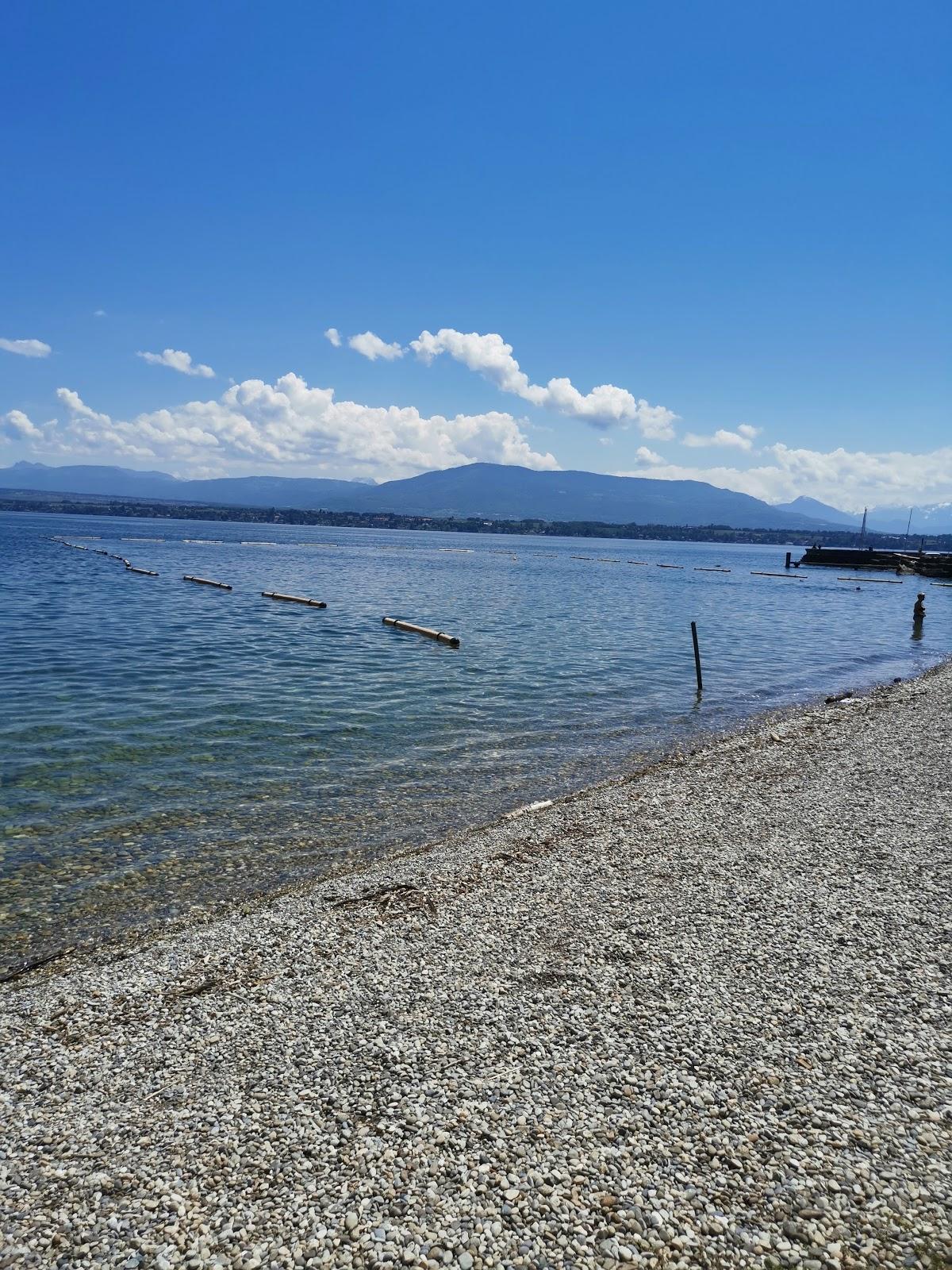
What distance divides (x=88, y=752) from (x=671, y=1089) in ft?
49.7

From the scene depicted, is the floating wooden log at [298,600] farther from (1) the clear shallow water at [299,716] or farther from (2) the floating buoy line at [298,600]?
(1) the clear shallow water at [299,716]

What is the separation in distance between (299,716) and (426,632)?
15242mm

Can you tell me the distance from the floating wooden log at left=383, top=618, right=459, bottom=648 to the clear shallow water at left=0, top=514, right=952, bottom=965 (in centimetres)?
66

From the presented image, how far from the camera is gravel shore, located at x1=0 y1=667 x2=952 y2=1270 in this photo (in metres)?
4.71

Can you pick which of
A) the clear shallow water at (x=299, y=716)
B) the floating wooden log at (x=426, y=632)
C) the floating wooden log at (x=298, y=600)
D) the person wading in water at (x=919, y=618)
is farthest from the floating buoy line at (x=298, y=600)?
the person wading in water at (x=919, y=618)

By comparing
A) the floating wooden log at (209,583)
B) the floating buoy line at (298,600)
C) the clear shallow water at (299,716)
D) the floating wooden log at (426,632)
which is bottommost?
the clear shallow water at (299,716)

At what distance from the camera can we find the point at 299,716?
20.7 m

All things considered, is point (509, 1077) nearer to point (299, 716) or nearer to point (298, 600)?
point (299, 716)

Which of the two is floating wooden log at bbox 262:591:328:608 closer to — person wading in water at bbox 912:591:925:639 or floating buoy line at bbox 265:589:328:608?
floating buoy line at bbox 265:589:328:608

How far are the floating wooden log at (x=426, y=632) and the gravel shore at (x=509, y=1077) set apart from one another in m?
22.8

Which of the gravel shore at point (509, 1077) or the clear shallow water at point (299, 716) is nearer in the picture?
the gravel shore at point (509, 1077)

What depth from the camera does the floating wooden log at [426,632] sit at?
1316 inches

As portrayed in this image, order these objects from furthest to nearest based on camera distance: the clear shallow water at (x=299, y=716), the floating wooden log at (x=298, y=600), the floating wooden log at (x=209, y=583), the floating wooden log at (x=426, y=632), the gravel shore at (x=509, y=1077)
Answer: the floating wooden log at (x=209, y=583)
the floating wooden log at (x=298, y=600)
the floating wooden log at (x=426, y=632)
the clear shallow water at (x=299, y=716)
the gravel shore at (x=509, y=1077)

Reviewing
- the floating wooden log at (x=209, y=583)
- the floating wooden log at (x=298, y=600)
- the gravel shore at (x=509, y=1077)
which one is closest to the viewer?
the gravel shore at (x=509, y=1077)
